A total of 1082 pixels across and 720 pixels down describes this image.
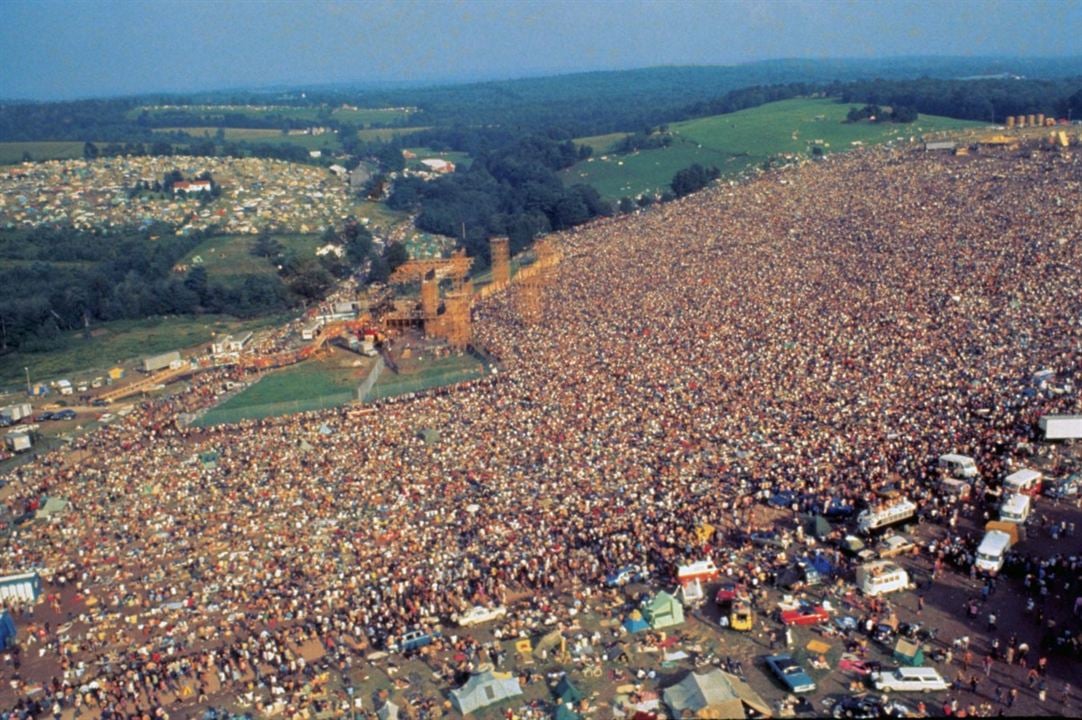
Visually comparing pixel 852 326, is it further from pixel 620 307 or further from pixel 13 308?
pixel 13 308

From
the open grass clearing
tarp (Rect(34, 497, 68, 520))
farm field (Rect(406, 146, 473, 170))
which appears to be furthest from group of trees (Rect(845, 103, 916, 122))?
tarp (Rect(34, 497, 68, 520))

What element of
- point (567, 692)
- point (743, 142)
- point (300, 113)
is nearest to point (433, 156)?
point (743, 142)

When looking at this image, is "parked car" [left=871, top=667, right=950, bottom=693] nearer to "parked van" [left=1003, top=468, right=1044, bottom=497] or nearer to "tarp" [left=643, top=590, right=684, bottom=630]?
"tarp" [left=643, top=590, right=684, bottom=630]

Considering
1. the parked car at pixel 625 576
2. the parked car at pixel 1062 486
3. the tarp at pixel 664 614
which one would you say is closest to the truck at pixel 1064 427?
the parked car at pixel 1062 486

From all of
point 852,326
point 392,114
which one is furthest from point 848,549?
point 392,114

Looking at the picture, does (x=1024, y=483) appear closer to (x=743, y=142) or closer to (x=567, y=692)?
(x=567, y=692)

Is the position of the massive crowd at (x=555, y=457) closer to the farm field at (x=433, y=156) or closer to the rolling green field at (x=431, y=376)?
A: the rolling green field at (x=431, y=376)
